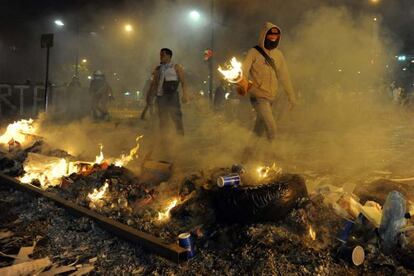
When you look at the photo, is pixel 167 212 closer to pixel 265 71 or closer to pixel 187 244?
pixel 187 244

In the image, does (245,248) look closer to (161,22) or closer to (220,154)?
(220,154)

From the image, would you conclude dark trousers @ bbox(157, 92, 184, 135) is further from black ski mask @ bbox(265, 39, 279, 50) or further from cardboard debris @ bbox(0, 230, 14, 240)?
cardboard debris @ bbox(0, 230, 14, 240)

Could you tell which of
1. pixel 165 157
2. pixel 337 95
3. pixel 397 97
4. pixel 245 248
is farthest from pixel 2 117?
pixel 397 97

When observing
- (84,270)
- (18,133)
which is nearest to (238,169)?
(84,270)

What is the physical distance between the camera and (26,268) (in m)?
3.04

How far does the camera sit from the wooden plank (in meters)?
3.10

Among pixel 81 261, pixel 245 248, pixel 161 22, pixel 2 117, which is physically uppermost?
pixel 161 22

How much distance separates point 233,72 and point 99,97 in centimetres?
997

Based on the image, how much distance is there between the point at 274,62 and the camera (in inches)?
208

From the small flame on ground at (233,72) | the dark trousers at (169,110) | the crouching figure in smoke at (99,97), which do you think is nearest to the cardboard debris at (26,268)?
the small flame on ground at (233,72)

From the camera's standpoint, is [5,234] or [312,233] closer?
[312,233]

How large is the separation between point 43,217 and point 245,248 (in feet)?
7.91

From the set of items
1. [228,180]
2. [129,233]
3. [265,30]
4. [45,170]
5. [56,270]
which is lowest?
[56,270]

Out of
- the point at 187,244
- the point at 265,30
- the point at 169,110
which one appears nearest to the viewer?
the point at 187,244
